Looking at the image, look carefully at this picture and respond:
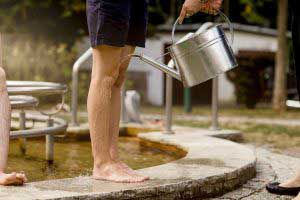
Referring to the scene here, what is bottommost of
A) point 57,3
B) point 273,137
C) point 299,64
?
point 273,137

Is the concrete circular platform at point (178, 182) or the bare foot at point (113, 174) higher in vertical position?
the bare foot at point (113, 174)

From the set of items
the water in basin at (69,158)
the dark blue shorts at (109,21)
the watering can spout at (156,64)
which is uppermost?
the dark blue shorts at (109,21)

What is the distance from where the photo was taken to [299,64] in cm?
322

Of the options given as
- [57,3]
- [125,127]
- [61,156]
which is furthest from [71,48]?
[61,156]

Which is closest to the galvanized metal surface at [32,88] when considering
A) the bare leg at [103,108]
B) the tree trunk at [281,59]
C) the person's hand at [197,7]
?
the bare leg at [103,108]

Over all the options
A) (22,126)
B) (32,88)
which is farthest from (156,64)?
(22,126)

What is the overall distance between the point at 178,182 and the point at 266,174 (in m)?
1.14

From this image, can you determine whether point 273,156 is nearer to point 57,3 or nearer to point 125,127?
point 125,127

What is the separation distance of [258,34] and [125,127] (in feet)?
41.1

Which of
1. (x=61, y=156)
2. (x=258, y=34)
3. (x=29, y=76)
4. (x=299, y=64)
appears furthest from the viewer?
(x=258, y=34)

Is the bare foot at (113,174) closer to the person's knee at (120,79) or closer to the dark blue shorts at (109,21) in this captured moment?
the person's knee at (120,79)

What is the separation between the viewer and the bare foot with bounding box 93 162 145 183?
3.19m

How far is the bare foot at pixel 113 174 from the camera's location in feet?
10.5

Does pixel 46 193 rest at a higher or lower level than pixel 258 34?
lower
